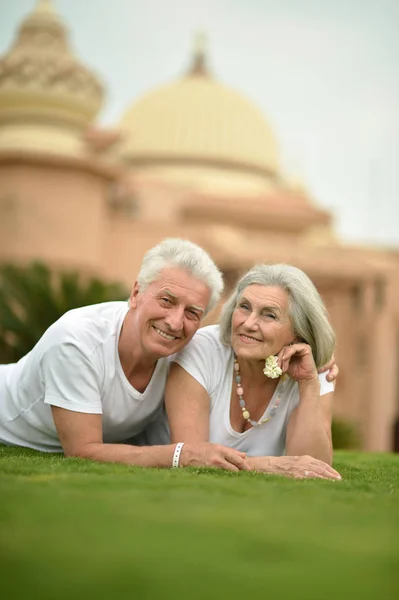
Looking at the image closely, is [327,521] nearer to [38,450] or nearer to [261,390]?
[261,390]

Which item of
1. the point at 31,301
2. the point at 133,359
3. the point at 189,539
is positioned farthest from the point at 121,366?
the point at 31,301

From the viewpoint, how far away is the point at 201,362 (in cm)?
462

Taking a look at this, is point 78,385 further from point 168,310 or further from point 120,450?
point 168,310

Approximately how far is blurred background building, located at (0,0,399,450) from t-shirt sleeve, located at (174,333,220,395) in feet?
50.6

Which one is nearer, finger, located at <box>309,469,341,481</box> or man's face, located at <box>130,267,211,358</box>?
finger, located at <box>309,469,341,481</box>

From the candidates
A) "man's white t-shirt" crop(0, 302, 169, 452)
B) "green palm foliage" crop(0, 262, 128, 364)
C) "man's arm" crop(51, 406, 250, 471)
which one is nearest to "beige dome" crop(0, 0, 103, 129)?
"green palm foliage" crop(0, 262, 128, 364)

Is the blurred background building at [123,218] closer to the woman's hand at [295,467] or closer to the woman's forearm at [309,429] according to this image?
the woman's forearm at [309,429]

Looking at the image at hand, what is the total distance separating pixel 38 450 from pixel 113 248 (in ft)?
54.2

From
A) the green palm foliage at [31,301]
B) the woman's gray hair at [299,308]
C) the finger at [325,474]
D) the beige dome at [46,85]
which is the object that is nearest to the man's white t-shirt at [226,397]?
the woman's gray hair at [299,308]

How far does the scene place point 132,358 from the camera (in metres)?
4.54

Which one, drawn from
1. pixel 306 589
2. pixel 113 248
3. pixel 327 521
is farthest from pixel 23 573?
pixel 113 248

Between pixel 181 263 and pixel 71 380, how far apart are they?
709 millimetres

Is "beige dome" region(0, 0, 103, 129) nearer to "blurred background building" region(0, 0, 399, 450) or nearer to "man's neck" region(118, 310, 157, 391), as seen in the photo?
"blurred background building" region(0, 0, 399, 450)

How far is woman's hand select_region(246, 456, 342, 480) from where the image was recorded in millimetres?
4117
